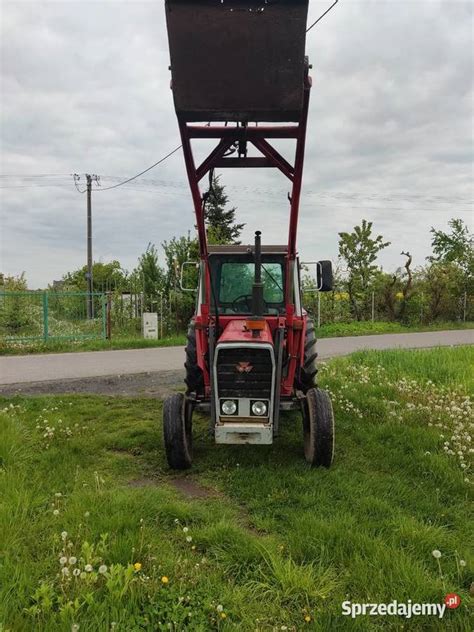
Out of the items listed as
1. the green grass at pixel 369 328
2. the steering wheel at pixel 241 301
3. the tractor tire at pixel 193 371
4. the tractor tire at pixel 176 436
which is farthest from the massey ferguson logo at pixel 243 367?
the green grass at pixel 369 328

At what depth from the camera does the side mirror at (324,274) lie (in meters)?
5.51

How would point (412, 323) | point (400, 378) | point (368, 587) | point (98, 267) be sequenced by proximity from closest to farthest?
point (368, 587)
point (400, 378)
point (412, 323)
point (98, 267)

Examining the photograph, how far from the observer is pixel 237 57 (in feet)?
11.1

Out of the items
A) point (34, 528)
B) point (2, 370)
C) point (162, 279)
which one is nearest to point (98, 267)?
point (162, 279)

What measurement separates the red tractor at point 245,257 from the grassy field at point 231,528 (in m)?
0.50

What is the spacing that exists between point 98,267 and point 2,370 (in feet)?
122

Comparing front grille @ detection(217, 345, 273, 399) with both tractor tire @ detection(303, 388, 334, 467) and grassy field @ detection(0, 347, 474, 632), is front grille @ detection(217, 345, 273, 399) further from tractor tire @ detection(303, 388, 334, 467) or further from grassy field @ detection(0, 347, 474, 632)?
grassy field @ detection(0, 347, 474, 632)

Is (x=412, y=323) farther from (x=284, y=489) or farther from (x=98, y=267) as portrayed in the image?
(x=98, y=267)

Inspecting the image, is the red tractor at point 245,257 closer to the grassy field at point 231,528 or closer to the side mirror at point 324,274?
the side mirror at point 324,274

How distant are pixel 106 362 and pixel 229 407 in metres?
7.45

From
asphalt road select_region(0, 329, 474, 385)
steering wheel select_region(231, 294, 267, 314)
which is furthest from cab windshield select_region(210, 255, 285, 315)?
asphalt road select_region(0, 329, 474, 385)

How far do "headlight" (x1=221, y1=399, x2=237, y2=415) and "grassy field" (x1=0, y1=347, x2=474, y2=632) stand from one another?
556 mm

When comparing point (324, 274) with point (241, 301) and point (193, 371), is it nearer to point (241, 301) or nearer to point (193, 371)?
point (241, 301)

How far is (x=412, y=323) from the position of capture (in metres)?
21.1
